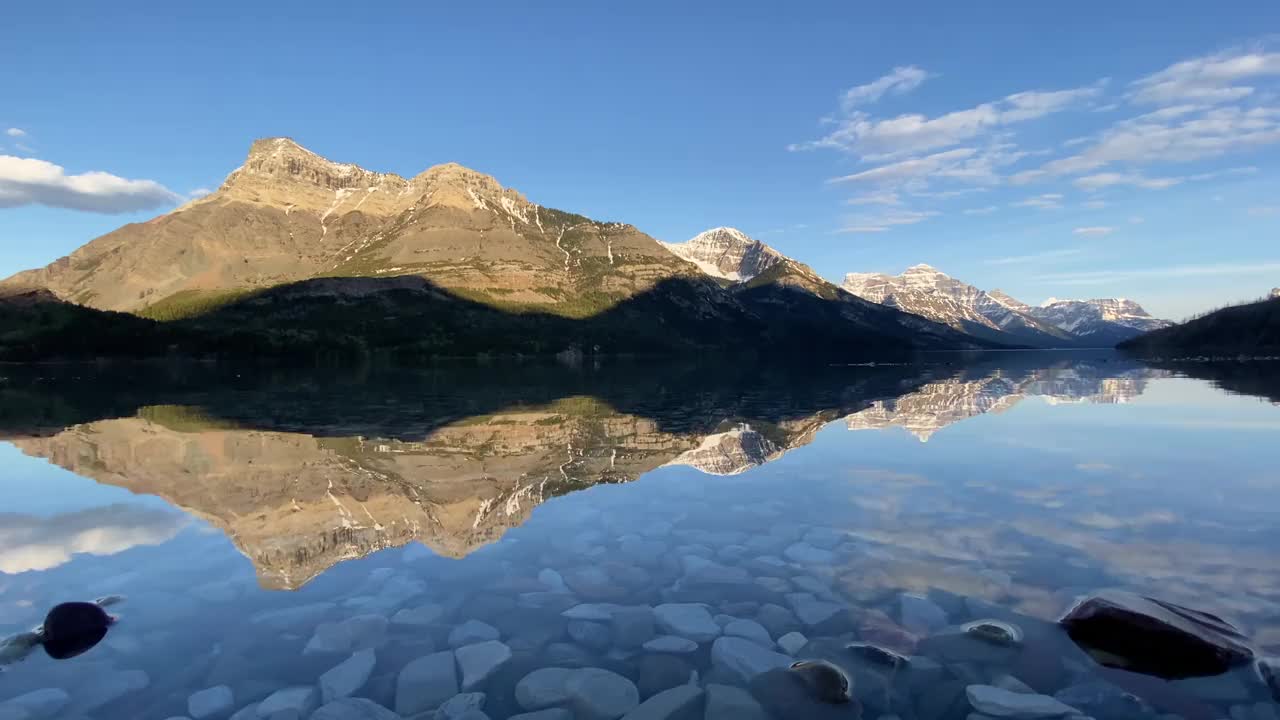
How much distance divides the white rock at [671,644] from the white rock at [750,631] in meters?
0.83

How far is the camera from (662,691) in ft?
32.0

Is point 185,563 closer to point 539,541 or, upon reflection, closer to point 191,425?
point 539,541

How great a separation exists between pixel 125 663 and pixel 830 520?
16.6 m

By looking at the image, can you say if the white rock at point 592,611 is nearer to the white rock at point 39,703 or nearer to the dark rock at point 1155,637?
the white rock at point 39,703

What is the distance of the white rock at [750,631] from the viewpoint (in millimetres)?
11281

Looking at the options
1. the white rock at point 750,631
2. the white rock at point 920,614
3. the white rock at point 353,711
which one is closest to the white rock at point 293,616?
the white rock at point 353,711

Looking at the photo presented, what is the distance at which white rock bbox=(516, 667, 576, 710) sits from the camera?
9406 mm

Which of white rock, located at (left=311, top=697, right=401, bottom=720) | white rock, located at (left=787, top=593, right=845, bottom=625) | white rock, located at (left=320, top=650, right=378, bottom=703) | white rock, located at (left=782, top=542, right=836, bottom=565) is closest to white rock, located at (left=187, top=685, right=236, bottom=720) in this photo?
white rock, located at (left=320, top=650, right=378, bottom=703)

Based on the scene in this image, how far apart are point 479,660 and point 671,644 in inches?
131

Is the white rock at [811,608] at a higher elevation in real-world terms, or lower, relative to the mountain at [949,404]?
lower

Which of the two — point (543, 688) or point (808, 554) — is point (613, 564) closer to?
point (808, 554)

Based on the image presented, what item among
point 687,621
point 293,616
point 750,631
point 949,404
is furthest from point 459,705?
point 949,404

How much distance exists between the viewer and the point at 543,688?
9.80 m

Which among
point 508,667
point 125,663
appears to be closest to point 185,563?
point 125,663
